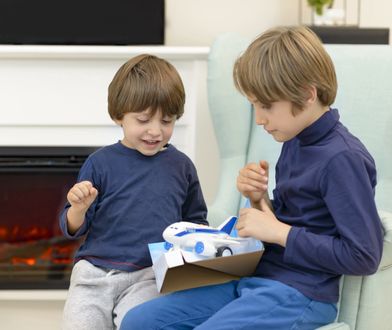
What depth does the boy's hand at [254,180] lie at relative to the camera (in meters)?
1.86

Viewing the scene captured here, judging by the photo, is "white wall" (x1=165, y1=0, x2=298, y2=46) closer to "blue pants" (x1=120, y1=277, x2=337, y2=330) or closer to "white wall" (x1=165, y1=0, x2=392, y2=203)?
"white wall" (x1=165, y1=0, x2=392, y2=203)

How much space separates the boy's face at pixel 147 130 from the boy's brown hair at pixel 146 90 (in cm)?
1

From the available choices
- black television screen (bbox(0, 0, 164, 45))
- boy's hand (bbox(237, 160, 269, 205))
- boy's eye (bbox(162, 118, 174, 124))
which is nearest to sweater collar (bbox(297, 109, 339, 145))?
boy's hand (bbox(237, 160, 269, 205))

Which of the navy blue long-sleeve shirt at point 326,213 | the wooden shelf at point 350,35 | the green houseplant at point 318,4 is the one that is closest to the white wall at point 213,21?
the green houseplant at point 318,4

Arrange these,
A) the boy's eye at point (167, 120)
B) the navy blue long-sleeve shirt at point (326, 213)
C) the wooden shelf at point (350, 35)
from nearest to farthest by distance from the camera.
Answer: the navy blue long-sleeve shirt at point (326, 213), the boy's eye at point (167, 120), the wooden shelf at point (350, 35)

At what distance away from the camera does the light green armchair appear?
7.79ft

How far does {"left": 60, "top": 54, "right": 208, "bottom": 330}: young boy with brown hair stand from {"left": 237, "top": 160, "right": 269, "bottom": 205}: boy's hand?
0.70ft

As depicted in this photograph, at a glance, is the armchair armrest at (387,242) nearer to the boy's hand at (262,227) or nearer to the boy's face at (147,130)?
the boy's hand at (262,227)

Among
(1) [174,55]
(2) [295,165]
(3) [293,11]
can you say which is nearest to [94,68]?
(1) [174,55]

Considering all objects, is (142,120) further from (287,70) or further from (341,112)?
(341,112)

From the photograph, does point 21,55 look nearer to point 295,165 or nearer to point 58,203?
point 58,203

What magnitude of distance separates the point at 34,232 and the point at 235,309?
150 cm

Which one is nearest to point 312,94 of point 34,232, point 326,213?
point 326,213

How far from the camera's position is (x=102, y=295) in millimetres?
1911
